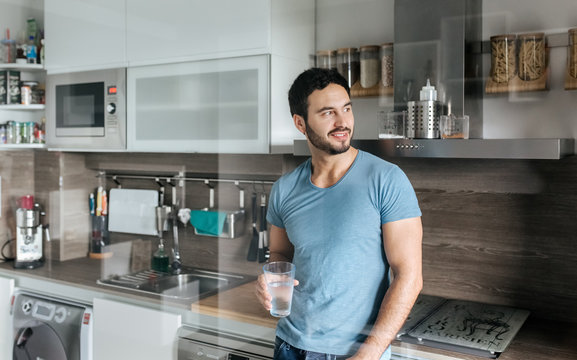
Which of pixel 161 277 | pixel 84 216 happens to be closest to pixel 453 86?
pixel 161 277

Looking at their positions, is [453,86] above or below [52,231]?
above

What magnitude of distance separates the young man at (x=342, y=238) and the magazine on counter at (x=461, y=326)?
0.26 ft

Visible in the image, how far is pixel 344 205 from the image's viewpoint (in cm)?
107

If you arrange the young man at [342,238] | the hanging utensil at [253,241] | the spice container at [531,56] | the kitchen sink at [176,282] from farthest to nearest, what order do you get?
the kitchen sink at [176,282]
the hanging utensil at [253,241]
the spice container at [531,56]
the young man at [342,238]

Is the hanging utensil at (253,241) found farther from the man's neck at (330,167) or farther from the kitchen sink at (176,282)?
the man's neck at (330,167)

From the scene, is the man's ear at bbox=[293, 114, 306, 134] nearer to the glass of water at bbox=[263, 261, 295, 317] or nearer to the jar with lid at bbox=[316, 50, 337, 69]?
the jar with lid at bbox=[316, 50, 337, 69]

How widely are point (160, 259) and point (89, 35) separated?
680 mm

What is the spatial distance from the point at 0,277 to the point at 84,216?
0.90ft

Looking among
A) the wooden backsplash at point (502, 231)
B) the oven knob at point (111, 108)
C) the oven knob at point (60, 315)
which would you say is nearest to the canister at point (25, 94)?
the oven knob at point (111, 108)

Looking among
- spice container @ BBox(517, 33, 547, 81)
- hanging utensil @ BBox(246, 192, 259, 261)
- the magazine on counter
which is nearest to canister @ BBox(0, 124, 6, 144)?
hanging utensil @ BBox(246, 192, 259, 261)

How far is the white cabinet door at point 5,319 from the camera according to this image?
1.53 meters

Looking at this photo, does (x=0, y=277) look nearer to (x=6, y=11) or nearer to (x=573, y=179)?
(x=6, y=11)

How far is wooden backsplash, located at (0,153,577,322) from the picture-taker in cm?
122

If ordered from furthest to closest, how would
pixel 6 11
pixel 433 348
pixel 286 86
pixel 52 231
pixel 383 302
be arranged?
pixel 52 231, pixel 6 11, pixel 286 86, pixel 433 348, pixel 383 302
